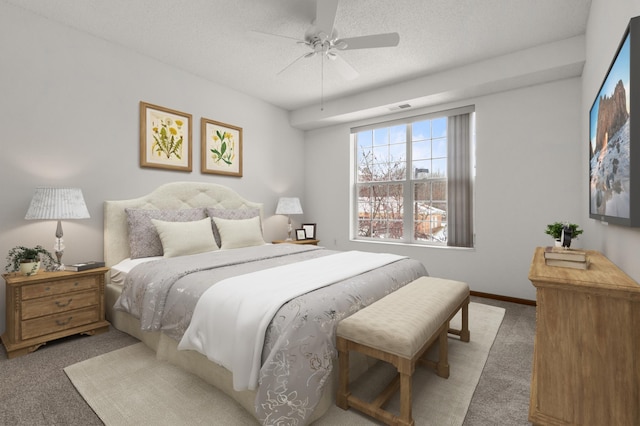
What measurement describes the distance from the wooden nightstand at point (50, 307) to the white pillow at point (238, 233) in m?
1.18

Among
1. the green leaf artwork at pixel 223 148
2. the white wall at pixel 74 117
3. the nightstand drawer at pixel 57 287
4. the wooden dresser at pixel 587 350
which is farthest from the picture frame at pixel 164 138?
the wooden dresser at pixel 587 350

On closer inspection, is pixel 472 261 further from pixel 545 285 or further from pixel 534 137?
pixel 545 285

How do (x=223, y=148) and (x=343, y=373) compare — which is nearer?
(x=343, y=373)

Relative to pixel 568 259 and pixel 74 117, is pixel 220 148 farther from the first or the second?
pixel 568 259

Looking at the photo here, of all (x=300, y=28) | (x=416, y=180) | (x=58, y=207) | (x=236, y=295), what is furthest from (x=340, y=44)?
(x=58, y=207)

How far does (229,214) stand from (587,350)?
3490 millimetres

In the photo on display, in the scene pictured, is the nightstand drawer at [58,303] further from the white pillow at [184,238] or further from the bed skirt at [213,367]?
the white pillow at [184,238]

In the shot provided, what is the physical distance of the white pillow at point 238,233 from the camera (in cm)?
350

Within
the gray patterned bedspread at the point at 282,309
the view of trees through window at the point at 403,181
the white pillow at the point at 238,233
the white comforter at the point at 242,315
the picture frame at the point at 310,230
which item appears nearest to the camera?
the gray patterned bedspread at the point at 282,309

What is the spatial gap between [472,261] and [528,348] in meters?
1.63

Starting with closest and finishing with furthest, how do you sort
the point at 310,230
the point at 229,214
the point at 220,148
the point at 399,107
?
the point at 229,214, the point at 220,148, the point at 399,107, the point at 310,230

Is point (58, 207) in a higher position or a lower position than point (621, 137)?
lower

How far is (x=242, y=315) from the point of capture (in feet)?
5.26

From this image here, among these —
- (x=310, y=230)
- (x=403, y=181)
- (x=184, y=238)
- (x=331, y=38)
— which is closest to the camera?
(x=331, y=38)
